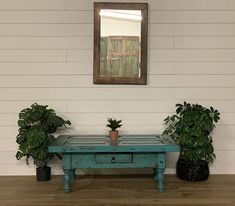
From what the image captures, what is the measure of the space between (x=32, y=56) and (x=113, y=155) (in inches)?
57.3

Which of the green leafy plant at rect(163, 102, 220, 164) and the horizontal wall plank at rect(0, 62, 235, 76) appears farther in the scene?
the horizontal wall plank at rect(0, 62, 235, 76)

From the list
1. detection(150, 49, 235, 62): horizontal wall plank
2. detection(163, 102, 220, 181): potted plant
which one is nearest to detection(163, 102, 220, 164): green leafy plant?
detection(163, 102, 220, 181): potted plant

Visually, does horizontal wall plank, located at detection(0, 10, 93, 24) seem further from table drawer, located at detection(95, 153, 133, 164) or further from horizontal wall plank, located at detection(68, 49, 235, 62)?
table drawer, located at detection(95, 153, 133, 164)

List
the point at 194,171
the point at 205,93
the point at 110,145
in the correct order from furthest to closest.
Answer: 1. the point at 205,93
2. the point at 194,171
3. the point at 110,145

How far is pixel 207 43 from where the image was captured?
3.42 meters

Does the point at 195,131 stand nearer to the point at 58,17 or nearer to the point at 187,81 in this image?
the point at 187,81

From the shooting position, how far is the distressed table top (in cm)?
278

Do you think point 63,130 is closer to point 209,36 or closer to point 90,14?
point 90,14

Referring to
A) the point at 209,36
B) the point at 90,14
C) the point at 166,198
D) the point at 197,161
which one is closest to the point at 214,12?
the point at 209,36

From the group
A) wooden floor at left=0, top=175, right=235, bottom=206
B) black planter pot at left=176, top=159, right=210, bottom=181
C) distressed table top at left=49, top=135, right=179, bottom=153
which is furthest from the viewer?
black planter pot at left=176, top=159, right=210, bottom=181

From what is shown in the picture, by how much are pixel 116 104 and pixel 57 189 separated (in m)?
1.11

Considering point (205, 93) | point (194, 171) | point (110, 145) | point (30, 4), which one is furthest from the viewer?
point (205, 93)

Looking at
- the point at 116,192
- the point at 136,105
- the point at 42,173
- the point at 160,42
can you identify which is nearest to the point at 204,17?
the point at 160,42

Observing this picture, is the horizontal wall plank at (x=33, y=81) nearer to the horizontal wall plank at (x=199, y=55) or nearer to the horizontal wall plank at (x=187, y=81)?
Answer: the horizontal wall plank at (x=187, y=81)
